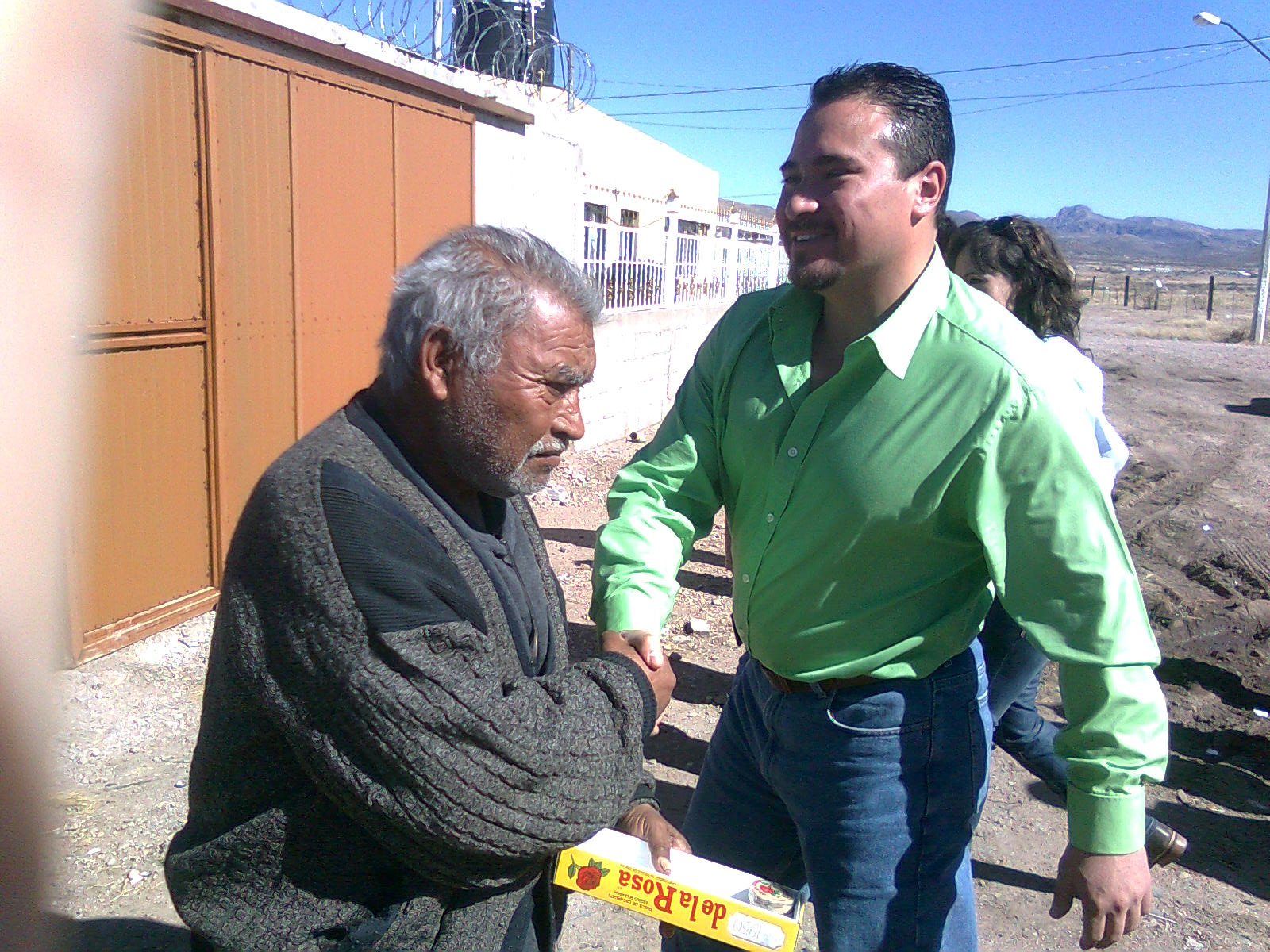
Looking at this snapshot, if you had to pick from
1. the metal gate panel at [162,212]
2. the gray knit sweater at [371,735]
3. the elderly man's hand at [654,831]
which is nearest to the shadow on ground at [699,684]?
the elderly man's hand at [654,831]

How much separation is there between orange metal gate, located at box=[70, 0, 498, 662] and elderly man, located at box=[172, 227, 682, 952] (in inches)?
101

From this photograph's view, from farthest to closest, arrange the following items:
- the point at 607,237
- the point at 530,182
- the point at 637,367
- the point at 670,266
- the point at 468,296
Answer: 1. the point at 670,266
2. the point at 637,367
3. the point at 607,237
4. the point at 530,182
5. the point at 468,296

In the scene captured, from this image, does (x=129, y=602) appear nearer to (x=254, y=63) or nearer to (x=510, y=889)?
(x=254, y=63)

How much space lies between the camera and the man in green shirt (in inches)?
65.7

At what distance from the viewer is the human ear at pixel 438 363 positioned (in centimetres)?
151

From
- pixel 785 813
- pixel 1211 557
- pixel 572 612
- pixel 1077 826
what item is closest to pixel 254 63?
pixel 572 612

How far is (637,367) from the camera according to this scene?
33.4ft

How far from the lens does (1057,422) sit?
1.66 m

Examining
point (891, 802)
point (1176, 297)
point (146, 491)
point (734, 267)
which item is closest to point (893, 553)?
point (891, 802)

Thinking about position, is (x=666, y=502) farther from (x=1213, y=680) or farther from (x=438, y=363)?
(x=1213, y=680)

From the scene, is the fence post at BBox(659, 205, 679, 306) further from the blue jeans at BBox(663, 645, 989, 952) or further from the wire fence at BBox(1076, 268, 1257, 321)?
the wire fence at BBox(1076, 268, 1257, 321)

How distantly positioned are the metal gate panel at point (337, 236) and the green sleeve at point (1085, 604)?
433 cm

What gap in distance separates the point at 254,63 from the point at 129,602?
2627 mm

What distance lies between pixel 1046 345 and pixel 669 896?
2.24 meters
